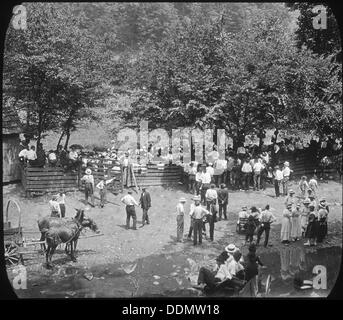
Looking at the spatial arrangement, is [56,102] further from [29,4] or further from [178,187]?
[178,187]

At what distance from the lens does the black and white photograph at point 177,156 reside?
11805 millimetres

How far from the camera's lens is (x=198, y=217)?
12.7m

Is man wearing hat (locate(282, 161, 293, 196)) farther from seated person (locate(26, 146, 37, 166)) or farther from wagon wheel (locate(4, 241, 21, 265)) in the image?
wagon wheel (locate(4, 241, 21, 265))

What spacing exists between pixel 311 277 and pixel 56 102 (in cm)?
808

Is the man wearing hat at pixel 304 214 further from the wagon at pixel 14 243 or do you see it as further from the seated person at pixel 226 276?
the wagon at pixel 14 243

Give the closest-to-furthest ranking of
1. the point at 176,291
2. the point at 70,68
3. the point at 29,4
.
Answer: the point at 176,291 < the point at 29,4 < the point at 70,68

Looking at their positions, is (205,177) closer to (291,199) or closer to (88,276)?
(291,199)

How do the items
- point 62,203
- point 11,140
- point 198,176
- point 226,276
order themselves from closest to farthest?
point 226,276 → point 62,203 → point 11,140 → point 198,176

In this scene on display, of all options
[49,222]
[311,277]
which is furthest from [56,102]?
[311,277]

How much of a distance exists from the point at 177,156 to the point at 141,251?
3.46 m

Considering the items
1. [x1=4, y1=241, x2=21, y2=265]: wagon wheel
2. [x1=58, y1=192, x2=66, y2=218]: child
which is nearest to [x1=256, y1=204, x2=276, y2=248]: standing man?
[x1=58, y1=192, x2=66, y2=218]: child

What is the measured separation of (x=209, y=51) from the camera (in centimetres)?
1558

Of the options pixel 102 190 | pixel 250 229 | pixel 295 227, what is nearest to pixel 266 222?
pixel 250 229

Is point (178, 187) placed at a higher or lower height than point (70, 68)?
lower
